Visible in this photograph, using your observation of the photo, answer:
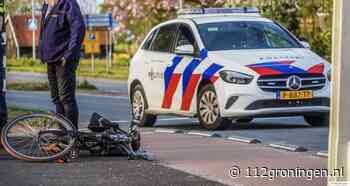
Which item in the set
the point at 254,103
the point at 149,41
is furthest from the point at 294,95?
the point at 149,41

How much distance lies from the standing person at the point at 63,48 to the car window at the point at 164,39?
537 cm

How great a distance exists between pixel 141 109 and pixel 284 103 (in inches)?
119

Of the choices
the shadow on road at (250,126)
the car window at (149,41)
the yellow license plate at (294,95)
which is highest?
the car window at (149,41)

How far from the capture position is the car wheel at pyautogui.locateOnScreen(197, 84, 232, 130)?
46.6ft

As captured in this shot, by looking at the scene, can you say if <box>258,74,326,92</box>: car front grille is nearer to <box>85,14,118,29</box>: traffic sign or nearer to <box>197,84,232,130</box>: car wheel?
<box>197,84,232,130</box>: car wheel

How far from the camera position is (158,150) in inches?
437

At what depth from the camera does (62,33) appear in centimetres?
1036

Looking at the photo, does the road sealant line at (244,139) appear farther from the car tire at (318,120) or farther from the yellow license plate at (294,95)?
the car tire at (318,120)

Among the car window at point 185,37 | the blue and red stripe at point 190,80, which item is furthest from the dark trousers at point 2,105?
the car window at point 185,37

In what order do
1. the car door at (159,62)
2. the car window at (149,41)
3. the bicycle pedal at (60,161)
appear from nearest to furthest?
1. the bicycle pedal at (60,161)
2. the car door at (159,62)
3. the car window at (149,41)

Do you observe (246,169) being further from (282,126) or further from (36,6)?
(36,6)

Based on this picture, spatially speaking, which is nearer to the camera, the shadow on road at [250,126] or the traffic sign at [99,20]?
the shadow on road at [250,126]

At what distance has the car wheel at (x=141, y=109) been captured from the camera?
52.7 ft

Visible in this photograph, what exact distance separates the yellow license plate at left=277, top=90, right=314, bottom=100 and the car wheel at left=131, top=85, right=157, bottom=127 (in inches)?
112
